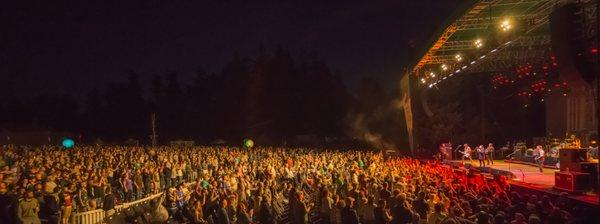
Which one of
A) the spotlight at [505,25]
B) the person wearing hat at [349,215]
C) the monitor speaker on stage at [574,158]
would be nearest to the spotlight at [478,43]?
the spotlight at [505,25]

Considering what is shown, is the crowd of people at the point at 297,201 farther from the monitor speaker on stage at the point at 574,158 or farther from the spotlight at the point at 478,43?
the spotlight at the point at 478,43

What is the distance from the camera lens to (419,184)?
38.8 ft

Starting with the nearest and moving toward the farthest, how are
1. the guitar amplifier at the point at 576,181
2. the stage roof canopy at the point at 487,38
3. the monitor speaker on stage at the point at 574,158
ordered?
the guitar amplifier at the point at 576,181, the monitor speaker on stage at the point at 574,158, the stage roof canopy at the point at 487,38

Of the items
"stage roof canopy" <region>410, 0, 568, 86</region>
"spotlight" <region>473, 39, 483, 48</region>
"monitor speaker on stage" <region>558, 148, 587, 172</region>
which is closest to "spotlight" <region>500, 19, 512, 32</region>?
"stage roof canopy" <region>410, 0, 568, 86</region>

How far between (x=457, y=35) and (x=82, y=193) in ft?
39.6

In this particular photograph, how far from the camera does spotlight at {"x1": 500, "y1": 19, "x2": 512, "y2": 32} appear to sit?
13.7 meters

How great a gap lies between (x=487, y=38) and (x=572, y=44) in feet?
20.2

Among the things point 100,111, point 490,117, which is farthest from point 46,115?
point 490,117

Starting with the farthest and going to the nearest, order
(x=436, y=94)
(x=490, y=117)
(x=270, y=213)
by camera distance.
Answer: (x=436, y=94) < (x=490, y=117) < (x=270, y=213)

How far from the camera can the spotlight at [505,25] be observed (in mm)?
13698

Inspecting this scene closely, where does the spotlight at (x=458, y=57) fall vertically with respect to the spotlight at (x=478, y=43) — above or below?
below

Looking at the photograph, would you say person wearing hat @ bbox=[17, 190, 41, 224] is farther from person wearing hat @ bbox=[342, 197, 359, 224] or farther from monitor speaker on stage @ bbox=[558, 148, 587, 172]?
monitor speaker on stage @ bbox=[558, 148, 587, 172]

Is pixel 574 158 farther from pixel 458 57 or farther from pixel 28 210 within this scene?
pixel 28 210

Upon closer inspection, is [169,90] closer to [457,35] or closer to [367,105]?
[367,105]
